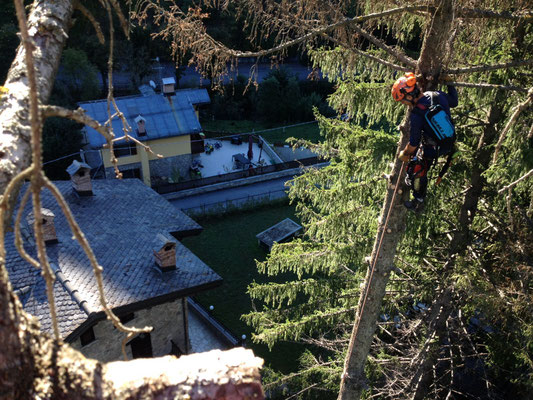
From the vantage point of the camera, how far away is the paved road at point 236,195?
24984 mm

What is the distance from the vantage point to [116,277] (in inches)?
495

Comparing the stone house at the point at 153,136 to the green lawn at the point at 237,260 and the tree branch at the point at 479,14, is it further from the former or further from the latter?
the tree branch at the point at 479,14

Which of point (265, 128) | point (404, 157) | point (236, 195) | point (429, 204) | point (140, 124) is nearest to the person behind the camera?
point (404, 157)

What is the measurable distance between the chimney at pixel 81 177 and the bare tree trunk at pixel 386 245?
11.5m

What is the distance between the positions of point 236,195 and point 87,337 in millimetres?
15319

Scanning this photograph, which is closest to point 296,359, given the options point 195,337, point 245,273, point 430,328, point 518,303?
point 195,337

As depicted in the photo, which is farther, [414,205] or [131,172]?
[131,172]

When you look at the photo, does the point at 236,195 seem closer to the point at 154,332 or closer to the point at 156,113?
the point at 156,113

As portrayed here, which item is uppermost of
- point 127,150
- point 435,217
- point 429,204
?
point 429,204

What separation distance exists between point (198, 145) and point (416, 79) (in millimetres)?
22288

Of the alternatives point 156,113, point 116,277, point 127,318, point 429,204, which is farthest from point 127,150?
point 429,204

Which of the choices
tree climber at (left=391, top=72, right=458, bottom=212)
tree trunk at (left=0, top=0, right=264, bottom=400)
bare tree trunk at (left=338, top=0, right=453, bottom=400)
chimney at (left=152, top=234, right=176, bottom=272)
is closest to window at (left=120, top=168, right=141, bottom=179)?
chimney at (left=152, top=234, right=176, bottom=272)

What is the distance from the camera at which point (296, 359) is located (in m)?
16.1

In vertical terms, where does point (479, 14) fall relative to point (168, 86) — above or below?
above
